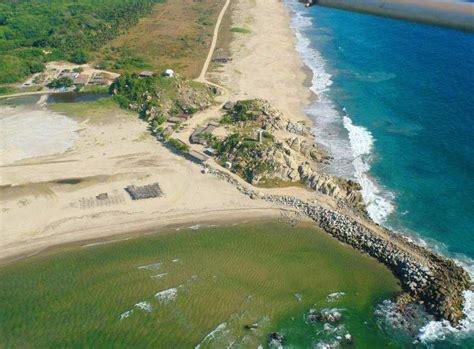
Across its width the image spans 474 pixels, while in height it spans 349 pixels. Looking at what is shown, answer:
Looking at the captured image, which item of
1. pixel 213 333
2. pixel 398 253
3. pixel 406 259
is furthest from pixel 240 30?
pixel 213 333

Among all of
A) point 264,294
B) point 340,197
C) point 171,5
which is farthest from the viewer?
point 171,5

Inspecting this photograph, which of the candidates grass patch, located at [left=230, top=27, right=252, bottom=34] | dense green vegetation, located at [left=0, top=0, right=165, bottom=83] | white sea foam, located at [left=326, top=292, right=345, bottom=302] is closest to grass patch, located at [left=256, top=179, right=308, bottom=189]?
white sea foam, located at [left=326, top=292, right=345, bottom=302]

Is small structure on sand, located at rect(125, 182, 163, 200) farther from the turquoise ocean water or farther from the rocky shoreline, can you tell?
the turquoise ocean water

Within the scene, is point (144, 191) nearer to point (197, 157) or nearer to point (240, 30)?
point (197, 157)

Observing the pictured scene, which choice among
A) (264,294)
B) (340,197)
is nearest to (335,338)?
(264,294)

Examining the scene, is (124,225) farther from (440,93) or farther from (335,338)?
(440,93)

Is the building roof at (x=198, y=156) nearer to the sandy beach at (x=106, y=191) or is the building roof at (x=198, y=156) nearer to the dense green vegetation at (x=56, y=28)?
the sandy beach at (x=106, y=191)
